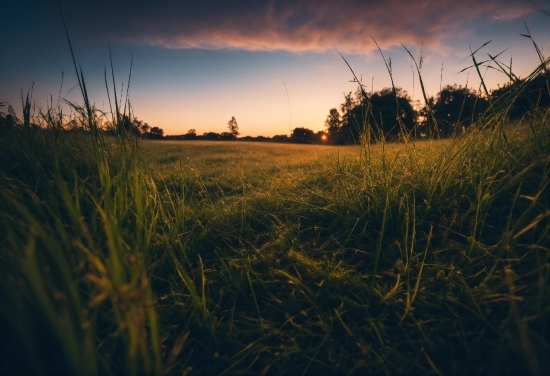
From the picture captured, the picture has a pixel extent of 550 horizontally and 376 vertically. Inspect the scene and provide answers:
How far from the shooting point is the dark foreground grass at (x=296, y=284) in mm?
911

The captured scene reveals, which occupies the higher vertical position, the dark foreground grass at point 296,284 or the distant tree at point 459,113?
the distant tree at point 459,113

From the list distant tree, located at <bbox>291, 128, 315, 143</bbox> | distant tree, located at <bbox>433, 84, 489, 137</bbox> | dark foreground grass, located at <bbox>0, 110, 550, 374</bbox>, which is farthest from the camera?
distant tree, located at <bbox>291, 128, 315, 143</bbox>

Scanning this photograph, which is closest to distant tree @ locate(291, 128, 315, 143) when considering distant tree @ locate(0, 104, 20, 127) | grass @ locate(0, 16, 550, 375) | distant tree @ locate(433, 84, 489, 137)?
grass @ locate(0, 16, 550, 375)

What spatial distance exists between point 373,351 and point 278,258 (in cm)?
80

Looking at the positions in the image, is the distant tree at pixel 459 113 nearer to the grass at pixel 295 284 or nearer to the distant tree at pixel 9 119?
the grass at pixel 295 284

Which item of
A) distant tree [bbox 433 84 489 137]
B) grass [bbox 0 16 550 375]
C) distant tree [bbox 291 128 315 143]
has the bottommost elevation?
grass [bbox 0 16 550 375]

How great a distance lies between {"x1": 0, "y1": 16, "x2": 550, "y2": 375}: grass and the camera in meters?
0.91

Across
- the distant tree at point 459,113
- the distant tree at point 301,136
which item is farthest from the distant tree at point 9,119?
→ the distant tree at point 459,113

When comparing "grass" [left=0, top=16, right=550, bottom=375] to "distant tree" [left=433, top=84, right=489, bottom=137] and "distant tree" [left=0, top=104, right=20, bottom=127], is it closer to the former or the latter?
"distant tree" [left=433, top=84, right=489, bottom=137]

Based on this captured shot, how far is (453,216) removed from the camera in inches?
71.7

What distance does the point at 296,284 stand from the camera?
1.49 m

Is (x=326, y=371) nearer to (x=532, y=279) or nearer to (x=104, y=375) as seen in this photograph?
(x=104, y=375)

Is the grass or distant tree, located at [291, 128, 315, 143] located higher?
distant tree, located at [291, 128, 315, 143]

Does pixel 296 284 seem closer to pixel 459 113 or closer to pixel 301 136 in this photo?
pixel 459 113
